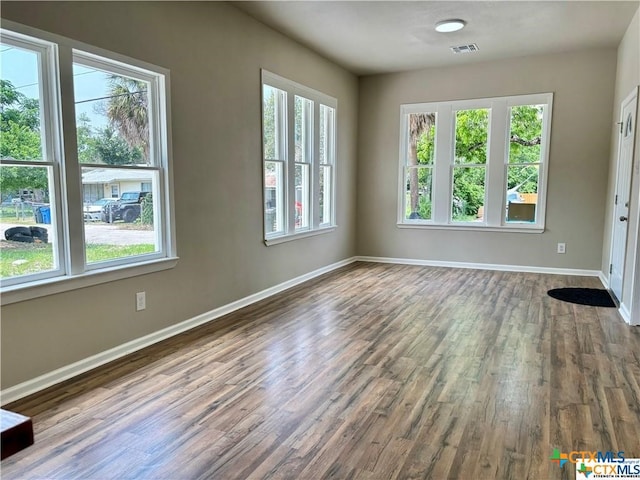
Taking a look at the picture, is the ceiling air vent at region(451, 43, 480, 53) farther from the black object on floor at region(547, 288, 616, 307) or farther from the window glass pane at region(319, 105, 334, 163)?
the black object on floor at region(547, 288, 616, 307)

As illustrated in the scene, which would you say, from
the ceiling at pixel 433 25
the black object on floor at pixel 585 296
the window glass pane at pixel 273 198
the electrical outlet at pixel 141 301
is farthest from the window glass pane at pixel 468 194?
the electrical outlet at pixel 141 301

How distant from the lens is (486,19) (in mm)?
4496

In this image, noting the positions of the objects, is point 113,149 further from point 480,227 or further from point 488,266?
point 488,266

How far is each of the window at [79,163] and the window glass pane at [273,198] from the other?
56.7 inches

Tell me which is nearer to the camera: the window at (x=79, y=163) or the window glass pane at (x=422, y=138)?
the window at (x=79, y=163)

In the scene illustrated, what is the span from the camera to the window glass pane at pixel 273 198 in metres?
4.86

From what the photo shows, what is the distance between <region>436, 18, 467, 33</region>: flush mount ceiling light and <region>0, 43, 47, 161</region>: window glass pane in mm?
3658

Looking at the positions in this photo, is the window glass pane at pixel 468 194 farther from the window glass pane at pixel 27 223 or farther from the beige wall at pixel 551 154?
the window glass pane at pixel 27 223

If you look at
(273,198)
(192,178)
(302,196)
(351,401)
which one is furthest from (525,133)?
(351,401)

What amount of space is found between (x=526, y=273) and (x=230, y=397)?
4.92 meters

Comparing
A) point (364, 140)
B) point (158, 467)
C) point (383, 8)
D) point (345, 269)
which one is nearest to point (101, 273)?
point (158, 467)

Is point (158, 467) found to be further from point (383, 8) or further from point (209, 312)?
point (383, 8)

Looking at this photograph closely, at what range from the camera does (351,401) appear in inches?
101

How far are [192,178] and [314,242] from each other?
8.00ft
